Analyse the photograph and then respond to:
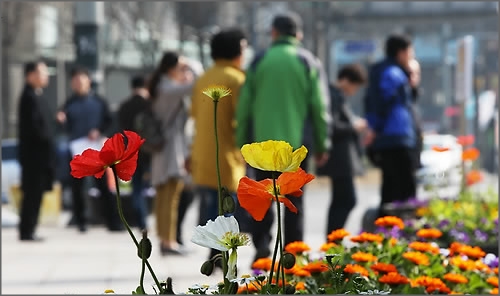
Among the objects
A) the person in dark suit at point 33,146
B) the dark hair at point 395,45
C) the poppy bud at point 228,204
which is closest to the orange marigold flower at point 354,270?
the poppy bud at point 228,204

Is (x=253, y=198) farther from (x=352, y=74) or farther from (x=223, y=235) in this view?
(x=352, y=74)

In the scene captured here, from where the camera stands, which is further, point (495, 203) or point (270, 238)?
point (495, 203)

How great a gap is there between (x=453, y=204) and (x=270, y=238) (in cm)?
200

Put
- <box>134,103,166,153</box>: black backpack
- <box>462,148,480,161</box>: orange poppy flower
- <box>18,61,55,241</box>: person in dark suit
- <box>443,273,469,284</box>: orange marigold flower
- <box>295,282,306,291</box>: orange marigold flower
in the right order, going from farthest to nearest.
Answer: <box>18,61,55,241</box>: person in dark suit
<box>134,103,166,153</box>: black backpack
<box>462,148,480,161</box>: orange poppy flower
<box>443,273,469,284</box>: orange marigold flower
<box>295,282,306,291</box>: orange marigold flower

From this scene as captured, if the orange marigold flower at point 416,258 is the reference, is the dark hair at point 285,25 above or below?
above

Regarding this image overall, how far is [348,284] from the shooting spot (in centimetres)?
319

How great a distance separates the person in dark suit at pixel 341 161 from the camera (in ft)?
31.4

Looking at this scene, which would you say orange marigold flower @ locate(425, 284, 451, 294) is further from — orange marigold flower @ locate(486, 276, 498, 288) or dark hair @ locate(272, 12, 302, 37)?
dark hair @ locate(272, 12, 302, 37)

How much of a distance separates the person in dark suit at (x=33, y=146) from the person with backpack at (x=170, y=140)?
82.7 inches

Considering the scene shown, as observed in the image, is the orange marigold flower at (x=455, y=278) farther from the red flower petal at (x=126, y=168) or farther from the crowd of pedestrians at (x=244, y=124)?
the red flower petal at (x=126, y=168)

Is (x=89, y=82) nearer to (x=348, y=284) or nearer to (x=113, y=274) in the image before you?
(x=113, y=274)

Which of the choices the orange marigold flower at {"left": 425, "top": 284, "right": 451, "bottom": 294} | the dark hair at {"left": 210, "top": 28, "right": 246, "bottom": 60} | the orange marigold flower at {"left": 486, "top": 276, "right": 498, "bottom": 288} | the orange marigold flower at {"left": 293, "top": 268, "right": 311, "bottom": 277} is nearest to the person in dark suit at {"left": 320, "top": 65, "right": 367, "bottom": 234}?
the dark hair at {"left": 210, "top": 28, "right": 246, "bottom": 60}

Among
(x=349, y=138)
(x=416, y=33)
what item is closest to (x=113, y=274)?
(x=349, y=138)

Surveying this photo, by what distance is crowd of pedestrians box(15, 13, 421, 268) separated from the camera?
7594 mm
